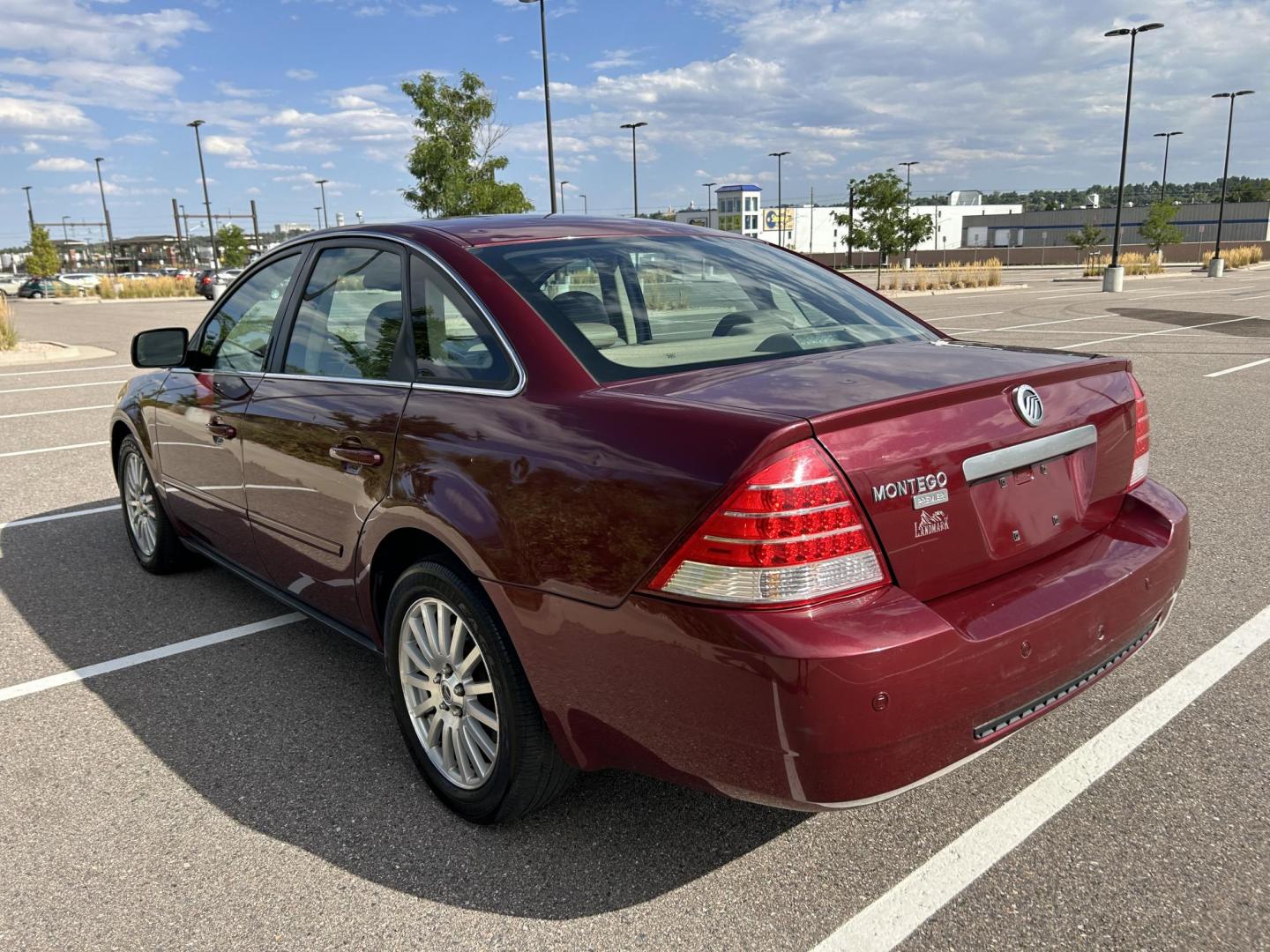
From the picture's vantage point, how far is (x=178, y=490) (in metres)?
4.50

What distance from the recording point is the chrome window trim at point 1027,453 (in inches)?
89.1

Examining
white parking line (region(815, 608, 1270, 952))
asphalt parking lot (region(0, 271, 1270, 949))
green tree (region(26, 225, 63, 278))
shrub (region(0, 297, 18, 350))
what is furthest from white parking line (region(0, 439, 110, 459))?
green tree (region(26, 225, 63, 278))

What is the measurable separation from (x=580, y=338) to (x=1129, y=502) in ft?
5.47

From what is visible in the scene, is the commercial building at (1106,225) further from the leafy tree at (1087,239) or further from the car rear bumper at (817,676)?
the car rear bumper at (817,676)

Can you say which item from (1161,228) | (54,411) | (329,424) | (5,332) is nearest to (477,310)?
(329,424)

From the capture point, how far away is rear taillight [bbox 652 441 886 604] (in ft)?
6.66

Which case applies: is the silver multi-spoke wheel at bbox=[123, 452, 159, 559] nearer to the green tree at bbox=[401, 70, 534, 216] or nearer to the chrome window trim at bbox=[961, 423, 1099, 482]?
the chrome window trim at bbox=[961, 423, 1099, 482]

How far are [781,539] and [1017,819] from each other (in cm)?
135

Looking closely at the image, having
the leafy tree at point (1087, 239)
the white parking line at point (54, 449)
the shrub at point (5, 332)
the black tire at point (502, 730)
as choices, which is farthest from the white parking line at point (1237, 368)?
the leafy tree at point (1087, 239)

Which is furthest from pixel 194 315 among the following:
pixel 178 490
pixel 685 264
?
pixel 685 264

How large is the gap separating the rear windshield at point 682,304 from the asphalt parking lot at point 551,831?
1332 mm

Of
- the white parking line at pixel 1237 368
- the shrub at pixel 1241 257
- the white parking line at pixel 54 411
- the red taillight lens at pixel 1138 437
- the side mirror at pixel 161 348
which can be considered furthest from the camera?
the shrub at pixel 1241 257

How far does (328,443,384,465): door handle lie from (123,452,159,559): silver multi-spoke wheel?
232 centimetres

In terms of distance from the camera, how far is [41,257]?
7012 centimetres
